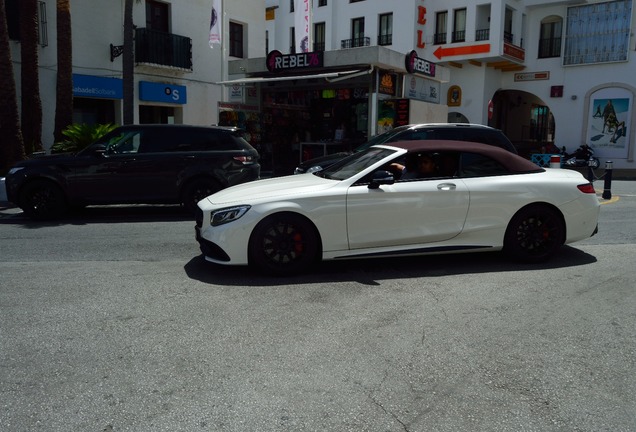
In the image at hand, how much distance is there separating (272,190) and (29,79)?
11.6 metres

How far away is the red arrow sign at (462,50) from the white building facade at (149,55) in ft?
38.1

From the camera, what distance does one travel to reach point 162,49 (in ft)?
69.8

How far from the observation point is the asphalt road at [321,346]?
3.34 meters

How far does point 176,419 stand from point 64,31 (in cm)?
1571

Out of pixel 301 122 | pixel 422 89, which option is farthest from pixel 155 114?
pixel 422 89

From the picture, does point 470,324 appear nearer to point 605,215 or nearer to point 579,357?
point 579,357

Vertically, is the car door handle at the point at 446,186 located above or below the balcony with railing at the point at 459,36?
below

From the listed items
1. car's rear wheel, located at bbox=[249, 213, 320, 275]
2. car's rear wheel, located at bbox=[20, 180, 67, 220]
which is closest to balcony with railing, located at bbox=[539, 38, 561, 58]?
car's rear wheel, located at bbox=[20, 180, 67, 220]

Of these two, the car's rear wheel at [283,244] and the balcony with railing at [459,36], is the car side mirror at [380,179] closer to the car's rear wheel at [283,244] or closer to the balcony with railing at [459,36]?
→ the car's rear wheel at [283,244]

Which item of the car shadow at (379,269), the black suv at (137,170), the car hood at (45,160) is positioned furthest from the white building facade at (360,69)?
the car shadow at (379,269)

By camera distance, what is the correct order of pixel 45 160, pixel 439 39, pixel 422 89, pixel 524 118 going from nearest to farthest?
pixel 45 160
pixel 422 89
pixel 439 39
pixel 524 118

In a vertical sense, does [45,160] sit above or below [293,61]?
below

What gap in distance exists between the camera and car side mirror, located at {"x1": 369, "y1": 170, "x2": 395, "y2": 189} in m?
6.24

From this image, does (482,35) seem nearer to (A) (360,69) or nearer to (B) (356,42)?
(B) (356,42)
